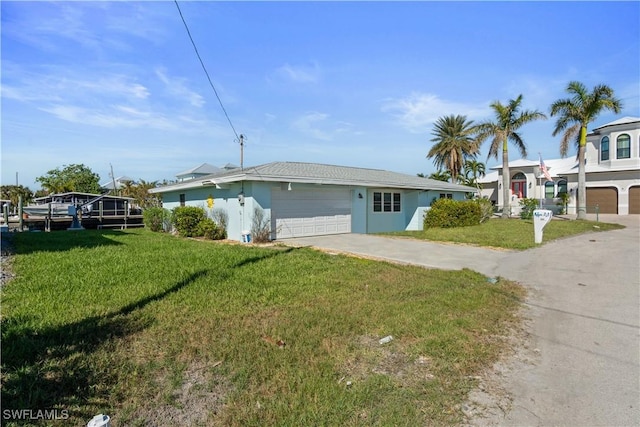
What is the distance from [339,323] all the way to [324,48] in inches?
414

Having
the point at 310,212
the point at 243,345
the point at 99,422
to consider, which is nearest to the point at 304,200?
the point at 310,212

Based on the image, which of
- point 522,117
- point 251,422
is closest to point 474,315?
point 251,422

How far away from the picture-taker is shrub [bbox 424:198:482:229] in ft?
66.7

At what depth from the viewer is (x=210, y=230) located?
1512 centimetres

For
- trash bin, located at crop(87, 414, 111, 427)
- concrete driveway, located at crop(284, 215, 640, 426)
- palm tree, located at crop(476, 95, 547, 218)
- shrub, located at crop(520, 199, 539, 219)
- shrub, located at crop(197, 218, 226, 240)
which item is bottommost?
concrete driveway, located at crop(284, 215, 640, 426)

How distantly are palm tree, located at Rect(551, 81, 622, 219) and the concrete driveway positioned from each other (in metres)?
16.9

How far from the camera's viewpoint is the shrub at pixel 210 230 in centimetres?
1511

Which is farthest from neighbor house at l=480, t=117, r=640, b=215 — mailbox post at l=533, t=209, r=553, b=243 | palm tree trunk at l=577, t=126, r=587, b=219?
mailbox post at l=533, t=209, r=553, b=243

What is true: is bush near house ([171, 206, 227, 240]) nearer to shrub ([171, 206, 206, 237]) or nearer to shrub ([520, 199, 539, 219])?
shrub ([171, 206, 206, 237])

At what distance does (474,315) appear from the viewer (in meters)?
5.19

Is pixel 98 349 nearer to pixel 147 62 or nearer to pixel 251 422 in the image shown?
pixel 251 422

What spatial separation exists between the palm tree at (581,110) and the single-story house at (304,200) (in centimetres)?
1187

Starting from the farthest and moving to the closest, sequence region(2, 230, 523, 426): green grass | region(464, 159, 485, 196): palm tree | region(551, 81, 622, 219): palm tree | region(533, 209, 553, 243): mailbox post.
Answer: region(464, 159, 485, 196): palm tree < region(551, 81, 622, 219): palm tree < region(533, 209, 553, 243): mailbox post < region(2, 230, 523, 426): green grass

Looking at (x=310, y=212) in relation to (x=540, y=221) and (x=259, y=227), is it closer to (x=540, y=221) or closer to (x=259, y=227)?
(x=259, y=227)
